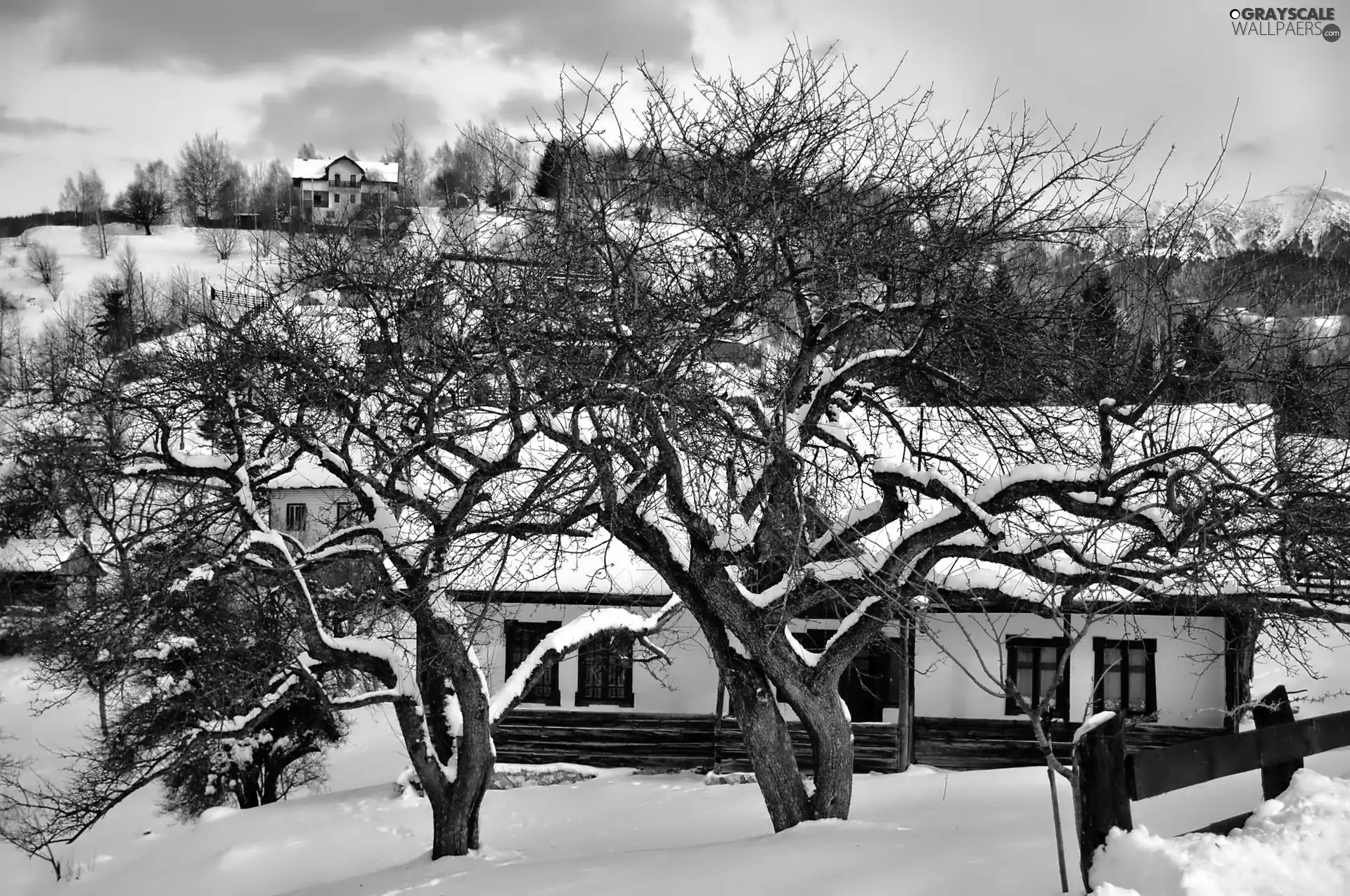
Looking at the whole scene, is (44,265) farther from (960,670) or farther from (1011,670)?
(1011,670)

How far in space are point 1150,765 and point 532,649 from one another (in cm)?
1265

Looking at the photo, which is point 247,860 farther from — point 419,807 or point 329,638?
point 329,638

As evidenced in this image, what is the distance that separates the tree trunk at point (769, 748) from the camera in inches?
332

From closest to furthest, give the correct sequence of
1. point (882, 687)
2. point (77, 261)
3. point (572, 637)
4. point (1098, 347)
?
1. point (1098, 347)
2. point (572, 637)
3. point (882, 687)
4. point (77, 261)

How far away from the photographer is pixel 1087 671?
15328mm

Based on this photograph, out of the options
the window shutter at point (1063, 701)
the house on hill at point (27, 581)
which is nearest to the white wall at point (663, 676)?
the window shutter at point (1063, 701)

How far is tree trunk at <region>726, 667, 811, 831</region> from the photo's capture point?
8.45 meters

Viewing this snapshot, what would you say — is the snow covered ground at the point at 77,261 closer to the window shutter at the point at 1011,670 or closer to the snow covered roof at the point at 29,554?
the snow covered roof at the point at 29,554

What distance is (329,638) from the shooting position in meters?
9.62

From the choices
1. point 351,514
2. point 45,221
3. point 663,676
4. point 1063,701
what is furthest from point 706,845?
point 45,221

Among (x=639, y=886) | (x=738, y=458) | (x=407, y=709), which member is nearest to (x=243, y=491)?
(x=407, y=709)

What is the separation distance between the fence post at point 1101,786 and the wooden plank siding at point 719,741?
436 inches

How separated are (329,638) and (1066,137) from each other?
7773 millimetres

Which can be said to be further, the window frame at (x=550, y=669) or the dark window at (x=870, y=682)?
the window frame at (x=550, y=669)
